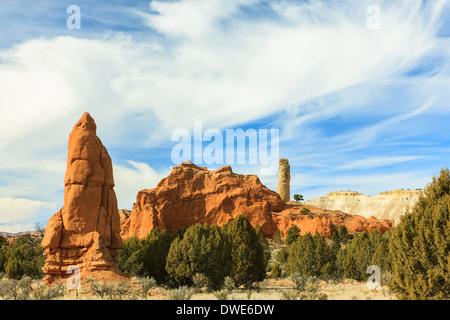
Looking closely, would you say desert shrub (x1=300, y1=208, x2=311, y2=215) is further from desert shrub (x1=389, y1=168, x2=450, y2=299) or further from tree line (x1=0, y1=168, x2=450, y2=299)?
desert shrub (x1=389, y1=168, x2=450, y2=299)

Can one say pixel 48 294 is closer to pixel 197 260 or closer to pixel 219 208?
pixel 197 260

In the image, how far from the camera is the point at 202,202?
81.9 metres

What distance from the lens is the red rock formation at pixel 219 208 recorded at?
249 feet

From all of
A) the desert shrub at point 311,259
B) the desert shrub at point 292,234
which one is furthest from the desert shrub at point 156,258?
the desert shrub at point 292,234

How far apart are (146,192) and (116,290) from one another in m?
56.5

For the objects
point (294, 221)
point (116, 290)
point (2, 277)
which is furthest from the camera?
point (294, 221)

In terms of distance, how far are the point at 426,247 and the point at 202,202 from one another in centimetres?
6634

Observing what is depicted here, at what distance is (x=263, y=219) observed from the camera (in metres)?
78.6

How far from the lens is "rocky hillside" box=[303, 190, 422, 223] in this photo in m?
128

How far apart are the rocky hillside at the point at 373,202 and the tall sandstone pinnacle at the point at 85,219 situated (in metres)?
113

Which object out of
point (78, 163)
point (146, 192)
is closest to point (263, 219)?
point (146, 192)

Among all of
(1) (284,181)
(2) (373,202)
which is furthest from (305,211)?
(2) (373,202)
